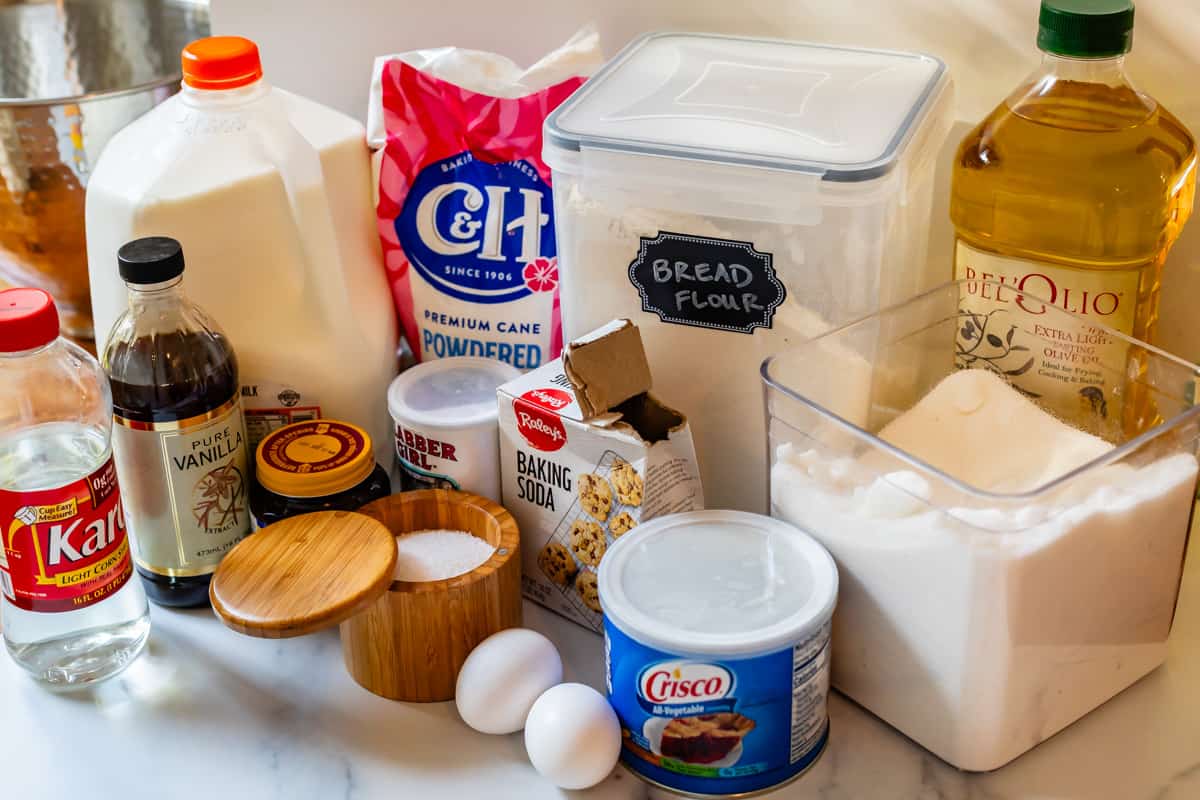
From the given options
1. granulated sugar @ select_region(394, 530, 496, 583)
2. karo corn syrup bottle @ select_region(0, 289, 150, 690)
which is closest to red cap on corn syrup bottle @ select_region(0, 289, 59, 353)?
karo corn syrup bottle @ select_region(0, 289, 150, 690)

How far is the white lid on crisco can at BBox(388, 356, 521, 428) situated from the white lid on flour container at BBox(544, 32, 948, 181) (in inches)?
7.1

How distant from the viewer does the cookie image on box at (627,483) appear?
0.79 m

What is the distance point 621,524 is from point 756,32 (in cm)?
39

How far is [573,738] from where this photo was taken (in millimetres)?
721

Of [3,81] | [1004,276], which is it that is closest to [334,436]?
[1004,276]

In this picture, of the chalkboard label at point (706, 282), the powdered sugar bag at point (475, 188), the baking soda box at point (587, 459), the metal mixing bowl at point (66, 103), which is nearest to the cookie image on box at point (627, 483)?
the baking soda box at point (587, 459)

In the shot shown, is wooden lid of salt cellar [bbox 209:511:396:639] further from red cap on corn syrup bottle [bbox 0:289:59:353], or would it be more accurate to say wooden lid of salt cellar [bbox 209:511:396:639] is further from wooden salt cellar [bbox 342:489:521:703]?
red cap on corn syrup bottle [bbox 0:289:59:353]

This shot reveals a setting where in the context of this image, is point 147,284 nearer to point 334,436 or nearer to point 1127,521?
point 334,436

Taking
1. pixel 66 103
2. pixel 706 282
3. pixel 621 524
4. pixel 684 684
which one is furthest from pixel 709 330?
pixel 66 103

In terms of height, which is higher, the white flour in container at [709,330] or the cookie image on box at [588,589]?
the white flour in container at [709,330]

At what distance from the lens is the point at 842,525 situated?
0.75 m

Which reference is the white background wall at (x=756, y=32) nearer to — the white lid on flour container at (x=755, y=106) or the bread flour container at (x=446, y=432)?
the white lid on flour container at (x=755, y=106)

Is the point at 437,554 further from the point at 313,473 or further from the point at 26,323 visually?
the point at 26,323

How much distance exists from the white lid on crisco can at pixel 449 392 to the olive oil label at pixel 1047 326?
0.32 meters
